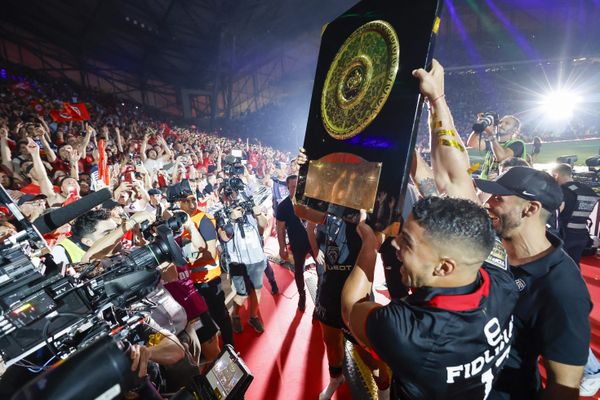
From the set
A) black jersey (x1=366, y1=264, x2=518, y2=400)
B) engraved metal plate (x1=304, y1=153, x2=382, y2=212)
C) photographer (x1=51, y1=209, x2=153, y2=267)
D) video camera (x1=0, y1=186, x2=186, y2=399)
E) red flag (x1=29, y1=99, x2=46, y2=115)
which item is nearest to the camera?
video camera (x1=0, y1=186, x2=186, y2=399)

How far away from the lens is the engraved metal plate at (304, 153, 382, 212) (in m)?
1.34

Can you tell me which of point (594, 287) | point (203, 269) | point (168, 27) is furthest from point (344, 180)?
point (168, 27)

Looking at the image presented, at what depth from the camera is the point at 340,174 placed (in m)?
1.57

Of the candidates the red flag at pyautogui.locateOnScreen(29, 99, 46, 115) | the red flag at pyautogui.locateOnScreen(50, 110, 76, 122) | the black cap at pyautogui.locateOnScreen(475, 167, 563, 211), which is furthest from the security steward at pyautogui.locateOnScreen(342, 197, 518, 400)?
the red flag at pyautogui.locateOnScreen(29, 99, 46, 115)

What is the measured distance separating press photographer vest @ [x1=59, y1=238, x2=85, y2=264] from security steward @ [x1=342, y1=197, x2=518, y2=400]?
8.76 feet

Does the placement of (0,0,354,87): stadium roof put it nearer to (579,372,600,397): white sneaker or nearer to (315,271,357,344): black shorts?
(315,271,357,344): black shorts

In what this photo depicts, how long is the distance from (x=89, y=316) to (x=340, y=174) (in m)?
1.30

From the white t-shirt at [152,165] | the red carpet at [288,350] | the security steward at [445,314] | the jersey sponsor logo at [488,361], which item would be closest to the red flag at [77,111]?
the white t-shirt at [152,165]

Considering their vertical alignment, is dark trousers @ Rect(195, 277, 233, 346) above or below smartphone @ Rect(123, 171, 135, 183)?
below

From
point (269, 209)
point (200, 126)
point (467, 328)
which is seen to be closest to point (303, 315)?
point (467, 328)

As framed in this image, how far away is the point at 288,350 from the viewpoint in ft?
10.8

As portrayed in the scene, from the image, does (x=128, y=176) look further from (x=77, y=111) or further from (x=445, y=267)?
(x=445, y=267)

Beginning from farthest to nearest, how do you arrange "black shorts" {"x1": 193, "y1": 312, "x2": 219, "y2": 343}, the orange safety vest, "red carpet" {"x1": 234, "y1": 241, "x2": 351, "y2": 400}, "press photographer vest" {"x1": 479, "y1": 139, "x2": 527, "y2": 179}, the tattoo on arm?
"press photographer vest" {"x1": 479, "y1": 139, "x2": 527, "y2": 179} < the orange safety vest < "black shorts" {"x1": 193, "y1": 312, "x2": 219, "y2": 343} < "red carpet" {"x1": 234, "y1": 241, "x2": 351, "y2": 400} < the tattoo on arm

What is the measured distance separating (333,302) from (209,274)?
4.76ft
